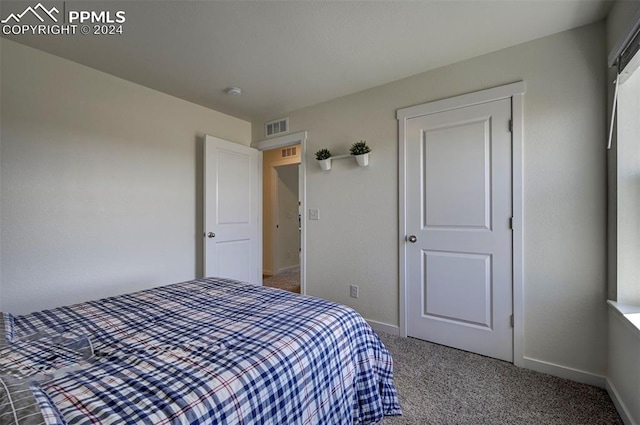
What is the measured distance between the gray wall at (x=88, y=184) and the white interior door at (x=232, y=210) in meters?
0.21

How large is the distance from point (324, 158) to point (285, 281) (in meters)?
2.51

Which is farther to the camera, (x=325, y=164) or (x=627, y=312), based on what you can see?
(x=325, y=164)

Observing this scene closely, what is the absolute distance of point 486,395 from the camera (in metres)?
1.72

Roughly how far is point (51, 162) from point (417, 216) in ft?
9.56

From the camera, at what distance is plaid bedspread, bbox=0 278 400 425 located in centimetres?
75

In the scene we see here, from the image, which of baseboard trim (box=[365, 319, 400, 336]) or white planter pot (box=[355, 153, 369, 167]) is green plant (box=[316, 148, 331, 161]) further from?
baseboard trim (box=[365, 319, 400, 336])

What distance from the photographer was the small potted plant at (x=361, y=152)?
266 cm

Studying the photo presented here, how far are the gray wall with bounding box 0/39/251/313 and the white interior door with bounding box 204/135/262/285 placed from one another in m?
0.21

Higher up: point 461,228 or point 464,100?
point 464,100

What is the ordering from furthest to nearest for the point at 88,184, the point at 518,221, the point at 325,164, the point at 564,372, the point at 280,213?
1. the point at 280,213
2. the point at 325,164
3. the point at 88,184
4. the point at 518,221
5. the point at 564,372

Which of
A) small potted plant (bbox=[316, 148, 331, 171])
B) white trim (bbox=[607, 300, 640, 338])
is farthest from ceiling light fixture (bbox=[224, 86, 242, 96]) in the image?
white trim (bbox=[607, 300, 640, 338])

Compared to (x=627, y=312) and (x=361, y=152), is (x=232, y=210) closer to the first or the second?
(x=361, y=152)

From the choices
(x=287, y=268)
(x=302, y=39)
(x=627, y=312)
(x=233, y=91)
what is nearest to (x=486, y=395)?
(x=627, y=312)

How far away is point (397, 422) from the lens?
150cm
